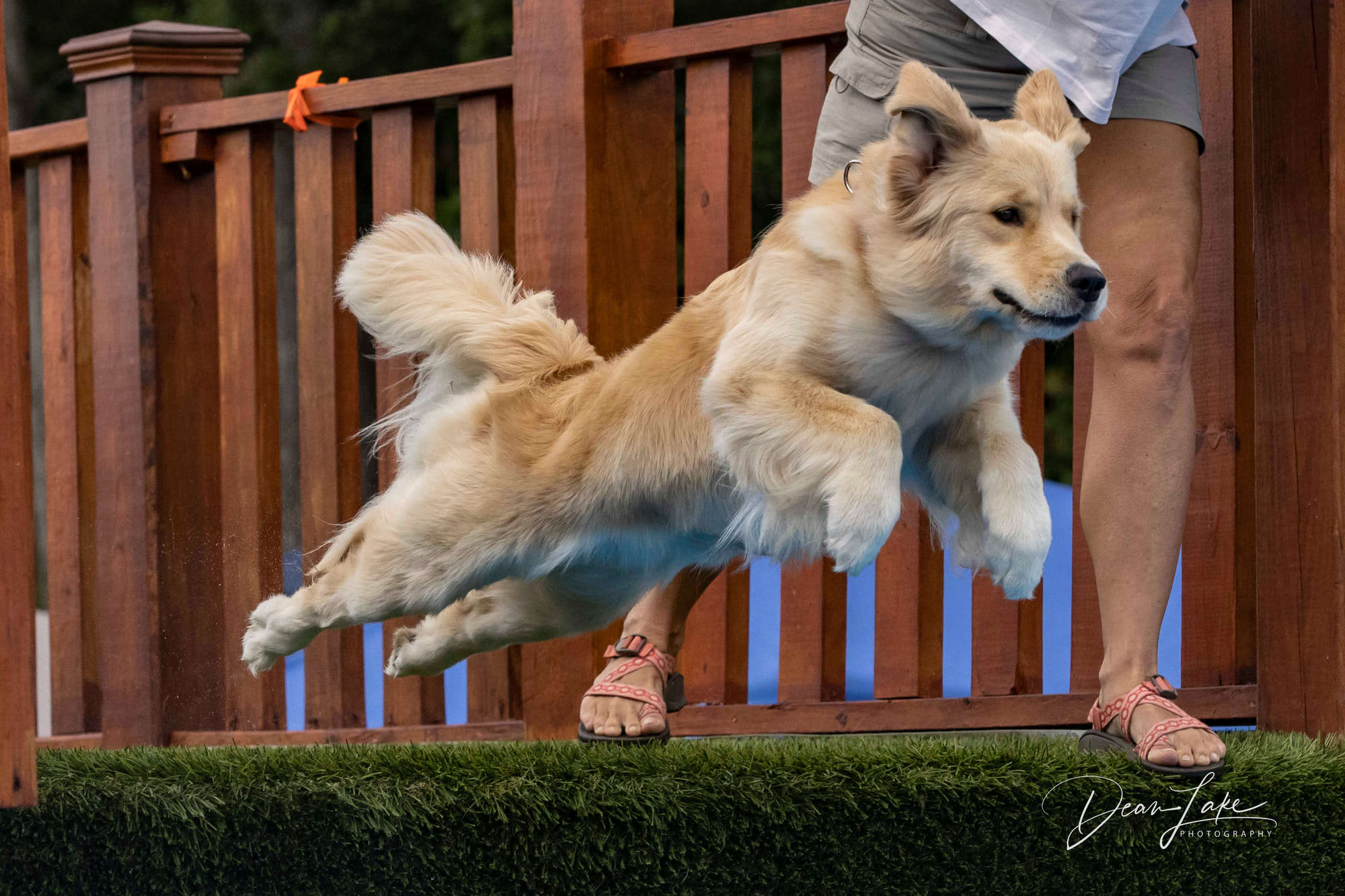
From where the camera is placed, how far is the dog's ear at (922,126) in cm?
213

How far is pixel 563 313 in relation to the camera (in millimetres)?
3512

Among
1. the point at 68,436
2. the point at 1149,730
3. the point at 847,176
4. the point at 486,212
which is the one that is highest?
the point at 486,212

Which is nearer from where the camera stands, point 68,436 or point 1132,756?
point 1132,756

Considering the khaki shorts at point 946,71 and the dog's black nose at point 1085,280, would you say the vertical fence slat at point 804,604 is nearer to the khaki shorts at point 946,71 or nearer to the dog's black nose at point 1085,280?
the khaki shorts at point 946,71

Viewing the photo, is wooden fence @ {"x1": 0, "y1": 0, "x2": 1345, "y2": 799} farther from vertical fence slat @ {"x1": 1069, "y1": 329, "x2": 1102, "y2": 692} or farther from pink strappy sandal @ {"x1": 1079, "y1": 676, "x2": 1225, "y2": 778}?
pink strappy sandal @ {"x1": 1079, "y1": 676, "x2": 1225, "y2": 778}

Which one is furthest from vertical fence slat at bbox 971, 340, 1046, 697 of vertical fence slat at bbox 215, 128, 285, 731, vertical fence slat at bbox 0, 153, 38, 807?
vertical fence slat at bbox 0, 153, 38, 807

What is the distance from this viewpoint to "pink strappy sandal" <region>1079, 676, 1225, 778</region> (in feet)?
7.68

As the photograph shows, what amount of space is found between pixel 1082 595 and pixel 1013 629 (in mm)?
220

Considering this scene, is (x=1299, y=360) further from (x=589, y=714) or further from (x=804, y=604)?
(x=589, y=714)

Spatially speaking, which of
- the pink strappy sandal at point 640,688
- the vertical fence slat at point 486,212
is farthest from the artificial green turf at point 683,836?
the vertical fence slat at point 486,212

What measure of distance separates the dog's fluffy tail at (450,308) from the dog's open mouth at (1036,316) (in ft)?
3.19

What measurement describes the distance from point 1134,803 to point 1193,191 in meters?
1.09

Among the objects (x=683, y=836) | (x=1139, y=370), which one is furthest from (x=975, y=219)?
(x=683, y=836)

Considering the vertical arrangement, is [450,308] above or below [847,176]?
below
